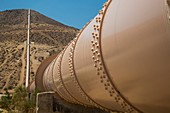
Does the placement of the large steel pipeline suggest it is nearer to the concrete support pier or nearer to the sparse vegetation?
the concrete support pier

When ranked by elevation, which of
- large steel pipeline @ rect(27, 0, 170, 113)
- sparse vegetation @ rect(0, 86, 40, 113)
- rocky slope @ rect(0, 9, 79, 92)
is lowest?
sparse vegetation @ rect(0, 86, 40, 113)

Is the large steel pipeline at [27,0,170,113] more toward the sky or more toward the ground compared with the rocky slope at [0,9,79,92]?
more toward the ground

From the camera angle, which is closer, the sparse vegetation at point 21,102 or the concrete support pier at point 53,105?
the concrete support pier at point 53,105

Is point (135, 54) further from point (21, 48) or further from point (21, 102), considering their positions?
point (21, 48)

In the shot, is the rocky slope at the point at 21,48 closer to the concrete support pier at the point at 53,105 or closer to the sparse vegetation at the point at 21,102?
the sparse vegetation at the point at 21,102

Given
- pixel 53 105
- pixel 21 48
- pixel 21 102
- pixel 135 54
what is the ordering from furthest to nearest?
pixel 21 48 → pixel 21 102 → pixel 53 105 → pixel 135 54

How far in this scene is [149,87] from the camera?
1281mm

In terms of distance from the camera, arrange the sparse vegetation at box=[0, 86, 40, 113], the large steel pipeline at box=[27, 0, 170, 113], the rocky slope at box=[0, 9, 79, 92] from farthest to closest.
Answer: the rocky slope at box=[0, 9, 79, 92] < the sparse vegetation at box=[0, 86, 40, 113] < the large steel pipeline at box=[27, 0, 170, 113]

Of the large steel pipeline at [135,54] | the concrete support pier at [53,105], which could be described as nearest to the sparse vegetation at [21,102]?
the concrete support pier at [53,105]

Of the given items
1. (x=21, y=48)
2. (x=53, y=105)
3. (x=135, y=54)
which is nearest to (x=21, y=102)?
(x=53, y=105)

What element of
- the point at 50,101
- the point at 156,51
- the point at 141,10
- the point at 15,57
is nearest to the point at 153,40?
the point at 156,51

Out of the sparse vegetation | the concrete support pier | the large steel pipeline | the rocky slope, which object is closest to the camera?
the large steel pipeline

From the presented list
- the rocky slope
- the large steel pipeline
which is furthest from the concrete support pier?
the rocky slope

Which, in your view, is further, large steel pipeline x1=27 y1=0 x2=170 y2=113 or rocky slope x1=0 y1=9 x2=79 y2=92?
rocky slope x1=0 y1=9 x2=79 y2=92
